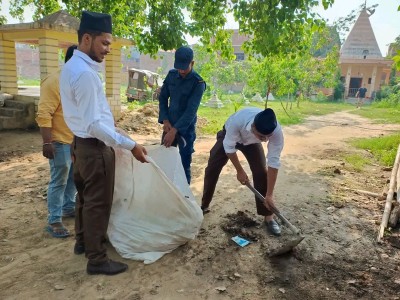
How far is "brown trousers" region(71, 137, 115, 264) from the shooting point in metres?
2.04

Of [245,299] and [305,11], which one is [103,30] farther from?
[305,11]

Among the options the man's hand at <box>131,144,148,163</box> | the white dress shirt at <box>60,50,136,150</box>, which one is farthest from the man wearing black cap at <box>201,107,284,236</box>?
the white dress shirt at <box>60,50,136,150</box>

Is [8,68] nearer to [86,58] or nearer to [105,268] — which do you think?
[86,58]

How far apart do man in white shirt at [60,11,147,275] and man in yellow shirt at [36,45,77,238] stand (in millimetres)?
563

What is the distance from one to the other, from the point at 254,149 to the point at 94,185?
1.55 meters

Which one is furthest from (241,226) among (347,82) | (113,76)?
(347,82)

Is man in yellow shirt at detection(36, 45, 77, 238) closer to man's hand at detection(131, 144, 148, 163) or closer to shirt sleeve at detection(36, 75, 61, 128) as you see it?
shirt sleeve at detection(36, 75, 61, 128)

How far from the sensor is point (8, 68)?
304 inches

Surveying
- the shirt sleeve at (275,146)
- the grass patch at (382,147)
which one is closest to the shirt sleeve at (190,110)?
the shirt sleeve at (275,146)

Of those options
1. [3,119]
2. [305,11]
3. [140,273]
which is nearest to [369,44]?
[305,11]

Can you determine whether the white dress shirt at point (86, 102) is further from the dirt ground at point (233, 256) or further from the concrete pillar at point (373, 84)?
the concrete pillar at point (373, 84)

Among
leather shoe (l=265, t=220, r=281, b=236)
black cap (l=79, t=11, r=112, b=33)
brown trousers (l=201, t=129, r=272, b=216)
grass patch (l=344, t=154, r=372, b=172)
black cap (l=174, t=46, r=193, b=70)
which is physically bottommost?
leather shoe (l=265, t=220, r=281, b=236)

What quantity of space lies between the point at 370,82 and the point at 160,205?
2689cm

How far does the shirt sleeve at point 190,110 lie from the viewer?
3223mm
